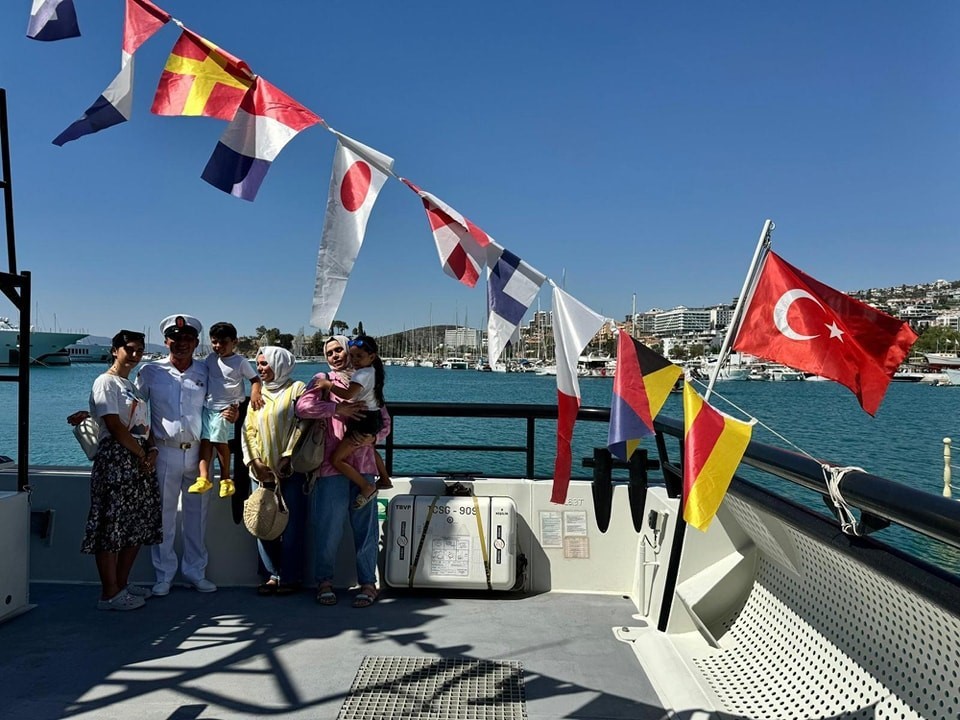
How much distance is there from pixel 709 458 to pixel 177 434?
3.06 metres

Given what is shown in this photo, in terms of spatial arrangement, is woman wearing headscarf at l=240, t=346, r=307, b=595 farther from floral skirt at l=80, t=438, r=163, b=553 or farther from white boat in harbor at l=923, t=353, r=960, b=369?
white boat in harbor at l=923, t=353, r=960, b=369

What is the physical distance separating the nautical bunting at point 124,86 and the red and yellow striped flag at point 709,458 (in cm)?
271

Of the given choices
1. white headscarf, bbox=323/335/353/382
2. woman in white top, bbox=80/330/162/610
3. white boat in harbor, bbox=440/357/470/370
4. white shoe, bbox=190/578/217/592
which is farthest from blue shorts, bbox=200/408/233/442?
white boat in harbor, bbox=440/357/470/370

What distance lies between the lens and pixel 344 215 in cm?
262

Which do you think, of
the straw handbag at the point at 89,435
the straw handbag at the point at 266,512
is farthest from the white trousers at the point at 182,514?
the straw handbag at the point at 266,512

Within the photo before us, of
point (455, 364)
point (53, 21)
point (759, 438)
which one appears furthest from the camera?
point (455, 364)

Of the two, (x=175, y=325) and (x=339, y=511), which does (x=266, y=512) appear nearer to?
(x=339, y=511)

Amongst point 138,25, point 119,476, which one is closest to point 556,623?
point 119,476

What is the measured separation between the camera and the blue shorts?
402 cm

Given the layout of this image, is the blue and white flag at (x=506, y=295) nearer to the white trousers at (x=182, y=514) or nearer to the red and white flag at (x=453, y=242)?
the red and white flag at (x=453, y=242)

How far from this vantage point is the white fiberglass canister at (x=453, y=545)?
13.2 feet

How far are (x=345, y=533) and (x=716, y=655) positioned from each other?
229cm

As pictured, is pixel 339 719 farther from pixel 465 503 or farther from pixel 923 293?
pixel 923 293

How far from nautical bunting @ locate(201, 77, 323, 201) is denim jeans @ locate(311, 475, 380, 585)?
1.86 metres
